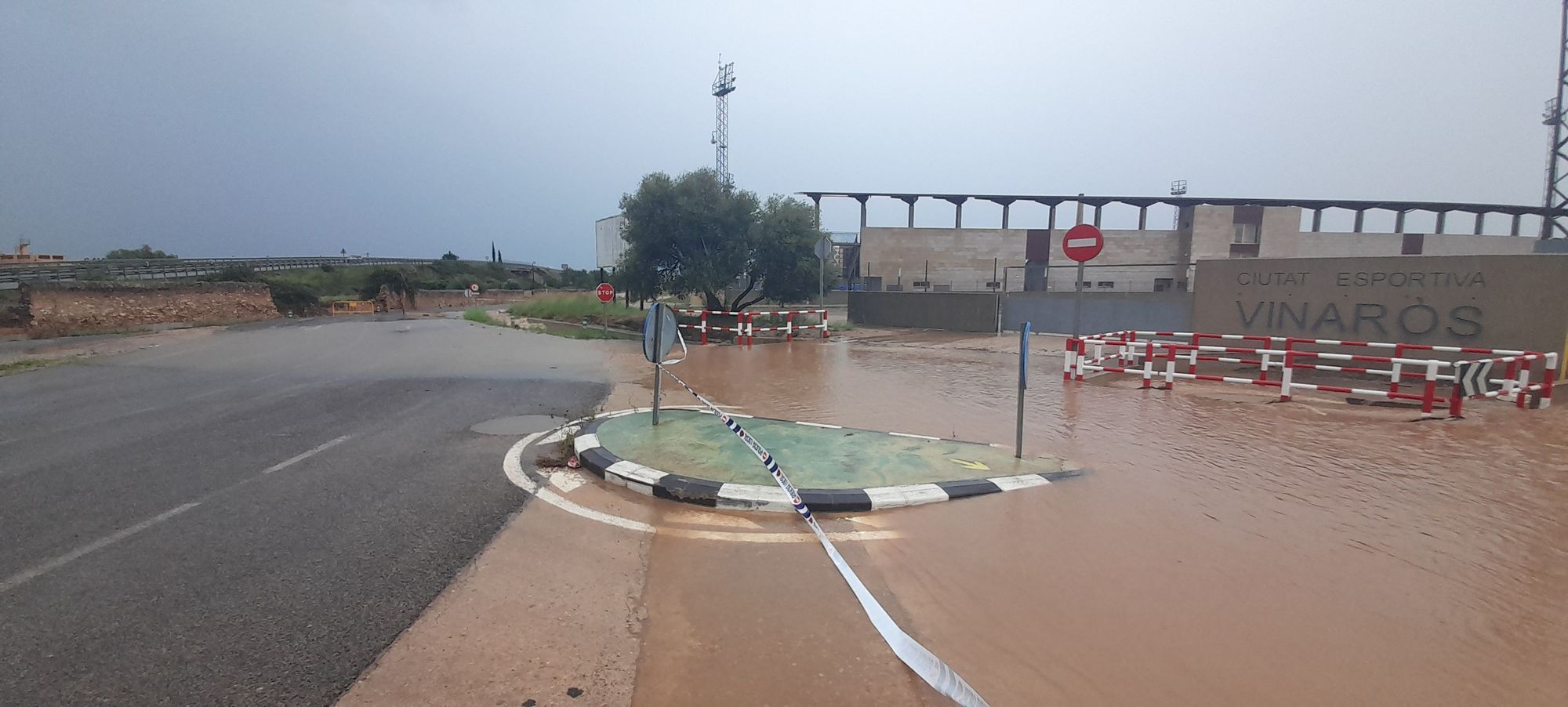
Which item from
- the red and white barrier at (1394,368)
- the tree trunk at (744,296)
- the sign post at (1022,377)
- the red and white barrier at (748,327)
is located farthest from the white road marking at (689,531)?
the tree trunk at (744,296)

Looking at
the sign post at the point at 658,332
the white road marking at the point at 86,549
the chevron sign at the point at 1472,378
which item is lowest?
the white road marking at the point at 86,549

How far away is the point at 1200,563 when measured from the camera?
391 cm

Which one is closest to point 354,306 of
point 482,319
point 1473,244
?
point 482,319

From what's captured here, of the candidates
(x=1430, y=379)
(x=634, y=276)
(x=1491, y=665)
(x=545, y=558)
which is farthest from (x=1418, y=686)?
(x=634, y=276)

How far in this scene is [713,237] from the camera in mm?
25562

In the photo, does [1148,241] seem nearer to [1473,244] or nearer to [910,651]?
[1473,244]

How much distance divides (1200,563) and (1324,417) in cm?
595

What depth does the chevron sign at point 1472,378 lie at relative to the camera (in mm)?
7887

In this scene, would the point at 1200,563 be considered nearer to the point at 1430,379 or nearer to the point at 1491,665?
the point at 1491,665

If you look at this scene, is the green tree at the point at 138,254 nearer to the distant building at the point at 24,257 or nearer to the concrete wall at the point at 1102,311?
the distant building at the point at 24,257

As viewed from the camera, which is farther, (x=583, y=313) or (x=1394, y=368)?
(x=583, y=313)

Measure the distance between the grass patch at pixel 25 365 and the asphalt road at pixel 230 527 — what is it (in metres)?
2.75

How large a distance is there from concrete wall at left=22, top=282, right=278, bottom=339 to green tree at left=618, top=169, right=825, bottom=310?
19385mm

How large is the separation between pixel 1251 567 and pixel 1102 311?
19223 millimetres
